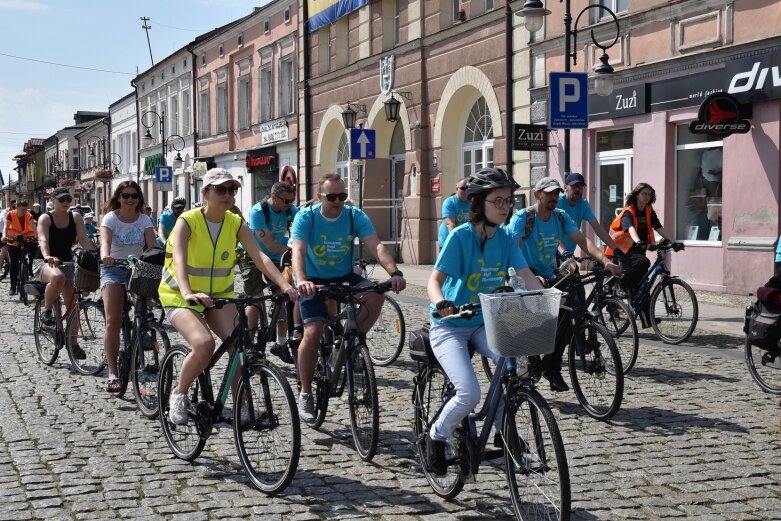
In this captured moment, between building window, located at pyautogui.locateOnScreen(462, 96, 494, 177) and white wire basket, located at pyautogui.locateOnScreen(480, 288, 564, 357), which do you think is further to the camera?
building window, located at pyautogui.locateOnScreen(462, 96, 494, 177)

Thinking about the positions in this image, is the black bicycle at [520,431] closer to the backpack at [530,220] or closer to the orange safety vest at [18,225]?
the backpack at [530,220]

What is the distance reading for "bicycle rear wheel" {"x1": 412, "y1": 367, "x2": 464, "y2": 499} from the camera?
5117 mm

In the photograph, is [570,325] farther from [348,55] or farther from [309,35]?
[309,35]

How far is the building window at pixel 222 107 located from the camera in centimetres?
4028

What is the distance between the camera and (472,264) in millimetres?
5090

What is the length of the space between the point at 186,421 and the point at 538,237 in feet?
12.0

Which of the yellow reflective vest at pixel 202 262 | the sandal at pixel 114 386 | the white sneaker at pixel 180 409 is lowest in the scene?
the sandal at pixel 114 386

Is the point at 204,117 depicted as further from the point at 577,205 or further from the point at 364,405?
the point at 364,405

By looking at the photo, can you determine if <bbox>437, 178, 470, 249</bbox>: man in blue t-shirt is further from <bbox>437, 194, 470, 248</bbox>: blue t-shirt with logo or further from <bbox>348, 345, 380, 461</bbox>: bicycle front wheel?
<bbox>348, 345, 380, 461</bbox>: bicycle front wheel

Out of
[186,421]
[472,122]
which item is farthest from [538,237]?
[472,122]

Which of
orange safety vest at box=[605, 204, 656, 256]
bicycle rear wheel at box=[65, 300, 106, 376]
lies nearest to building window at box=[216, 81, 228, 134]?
orange safety vest at box=[605, 204, 656, 256]

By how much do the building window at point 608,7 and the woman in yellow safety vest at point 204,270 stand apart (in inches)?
532

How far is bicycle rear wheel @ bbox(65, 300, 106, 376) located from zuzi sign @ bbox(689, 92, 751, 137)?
31.4 feet

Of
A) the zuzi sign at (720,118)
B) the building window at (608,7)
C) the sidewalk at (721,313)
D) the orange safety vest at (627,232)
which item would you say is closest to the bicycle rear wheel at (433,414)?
the orange safety vest at (627,232)
